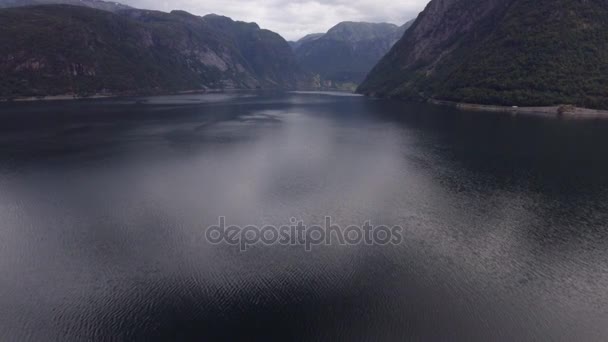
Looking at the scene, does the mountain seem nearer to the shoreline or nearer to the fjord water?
the shoreline

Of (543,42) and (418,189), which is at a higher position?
(543,42)

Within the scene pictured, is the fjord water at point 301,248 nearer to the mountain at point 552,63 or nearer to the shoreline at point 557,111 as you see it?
the shoreline at point 557,111

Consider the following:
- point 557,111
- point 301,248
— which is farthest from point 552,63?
point 301,248

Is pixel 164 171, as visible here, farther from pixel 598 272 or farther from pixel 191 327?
pixel 598 272

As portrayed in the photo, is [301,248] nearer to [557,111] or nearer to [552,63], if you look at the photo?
[557,111]

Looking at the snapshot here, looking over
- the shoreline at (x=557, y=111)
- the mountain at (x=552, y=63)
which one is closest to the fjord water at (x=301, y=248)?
the shoreline at (x=557, y=111)

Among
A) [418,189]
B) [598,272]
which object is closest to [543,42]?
[418,189]

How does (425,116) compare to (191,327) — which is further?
(425,116)

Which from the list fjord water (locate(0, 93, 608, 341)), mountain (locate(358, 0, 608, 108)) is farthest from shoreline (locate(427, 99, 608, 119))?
fjord water (locate(0, 93, 608, 341))
